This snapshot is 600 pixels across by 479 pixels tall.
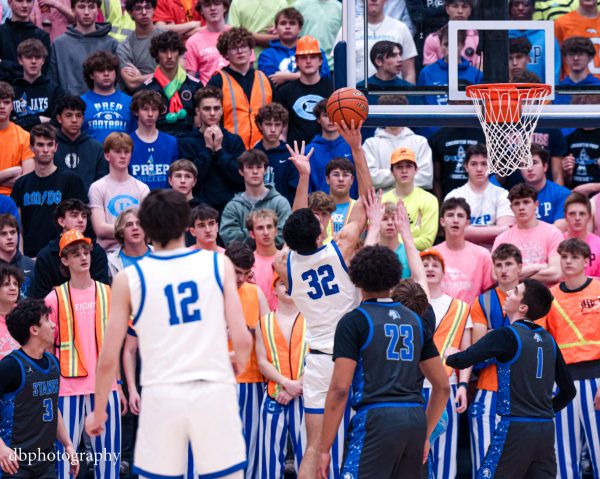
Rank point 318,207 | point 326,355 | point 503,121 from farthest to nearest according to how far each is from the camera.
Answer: point 318,207 < point 503,121 < point 326,355

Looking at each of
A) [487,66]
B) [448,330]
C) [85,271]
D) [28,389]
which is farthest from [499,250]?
[28,389]

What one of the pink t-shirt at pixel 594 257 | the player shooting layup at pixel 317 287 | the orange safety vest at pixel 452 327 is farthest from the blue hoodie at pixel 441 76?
the pink t-shirt at pixel 594 257

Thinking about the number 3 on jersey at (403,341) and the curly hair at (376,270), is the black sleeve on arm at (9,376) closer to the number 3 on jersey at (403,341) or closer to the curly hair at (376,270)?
the curly hair at (376,270)

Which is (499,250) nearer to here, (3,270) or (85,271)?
(85,271)

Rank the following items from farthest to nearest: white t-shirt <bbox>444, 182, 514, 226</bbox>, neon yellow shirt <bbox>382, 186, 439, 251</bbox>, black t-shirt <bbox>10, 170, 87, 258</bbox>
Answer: white t-shirt <bbox>444, 182, 514, 226</bbox> → neon yellow shirt <bbox>382, 186, 439, 251</bbox> → black t-shirt <bbox>10, 170, 87, 258</bbox>

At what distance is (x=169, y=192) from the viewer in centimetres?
581

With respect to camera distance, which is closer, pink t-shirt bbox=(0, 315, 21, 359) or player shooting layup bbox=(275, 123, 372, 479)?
player shooting layup bbox=(275, 123, 372, 479)

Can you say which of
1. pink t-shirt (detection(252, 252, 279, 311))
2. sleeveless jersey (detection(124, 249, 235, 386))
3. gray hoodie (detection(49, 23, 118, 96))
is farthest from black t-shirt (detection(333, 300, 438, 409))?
gray hoodie (detection(49, 23, 118, 96))

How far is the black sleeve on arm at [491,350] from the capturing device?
25.2 feet

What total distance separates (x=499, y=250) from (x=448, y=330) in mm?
888

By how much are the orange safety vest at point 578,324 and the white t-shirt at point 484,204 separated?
1739 millimetres

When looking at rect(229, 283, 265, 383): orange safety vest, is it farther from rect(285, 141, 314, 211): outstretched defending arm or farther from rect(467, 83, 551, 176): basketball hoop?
rect(467, 83, 551, 176): basketball hoop

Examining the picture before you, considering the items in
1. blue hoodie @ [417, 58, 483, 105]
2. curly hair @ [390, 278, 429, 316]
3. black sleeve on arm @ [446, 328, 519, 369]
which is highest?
blue hoodie @ [417, 58, 483, 105]

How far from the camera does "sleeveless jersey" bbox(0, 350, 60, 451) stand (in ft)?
27.6
